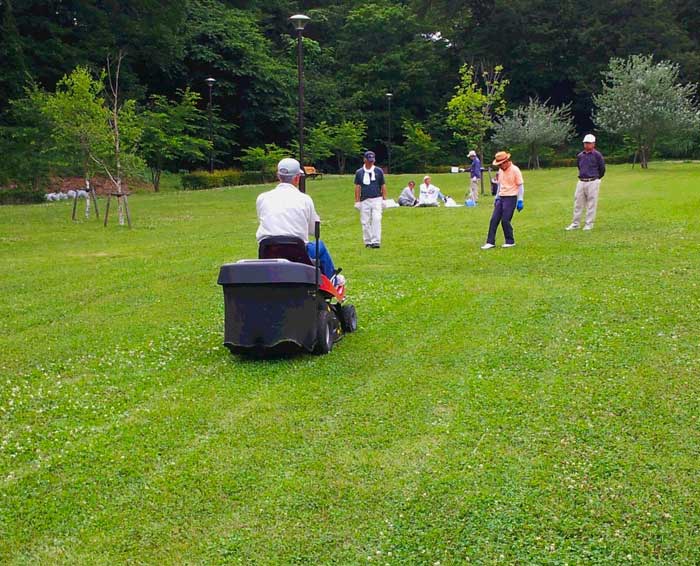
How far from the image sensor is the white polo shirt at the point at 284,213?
6855mm

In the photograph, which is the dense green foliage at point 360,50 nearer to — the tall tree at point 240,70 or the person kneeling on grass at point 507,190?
the tall tree at point 240,70

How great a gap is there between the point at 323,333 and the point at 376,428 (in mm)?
1897

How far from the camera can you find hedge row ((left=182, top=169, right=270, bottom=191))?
3938cm

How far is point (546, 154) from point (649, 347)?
53947mm

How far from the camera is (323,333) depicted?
6.75 metres

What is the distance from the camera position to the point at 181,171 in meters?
49.5

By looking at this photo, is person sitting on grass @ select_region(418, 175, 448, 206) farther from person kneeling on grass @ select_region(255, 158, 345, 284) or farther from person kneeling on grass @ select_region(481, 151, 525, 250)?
person kneeling on grass @ select_region(255, 158, 345, 284)

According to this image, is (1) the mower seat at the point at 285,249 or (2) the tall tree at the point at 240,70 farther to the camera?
(2) the tall tree at the point at 240,70

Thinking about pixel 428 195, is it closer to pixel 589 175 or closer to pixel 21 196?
pixel 589 175

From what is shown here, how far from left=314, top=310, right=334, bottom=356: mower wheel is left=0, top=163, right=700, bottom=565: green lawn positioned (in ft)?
0.53

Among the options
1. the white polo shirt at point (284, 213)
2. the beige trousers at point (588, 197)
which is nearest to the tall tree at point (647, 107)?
the beige trousers at point (588, 197)

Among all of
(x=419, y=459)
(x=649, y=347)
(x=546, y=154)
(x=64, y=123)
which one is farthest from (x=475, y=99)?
(x=419, y=459)

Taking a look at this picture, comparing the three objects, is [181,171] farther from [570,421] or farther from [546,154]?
[570,421]

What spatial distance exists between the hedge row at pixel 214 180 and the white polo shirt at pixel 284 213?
3298 cm
